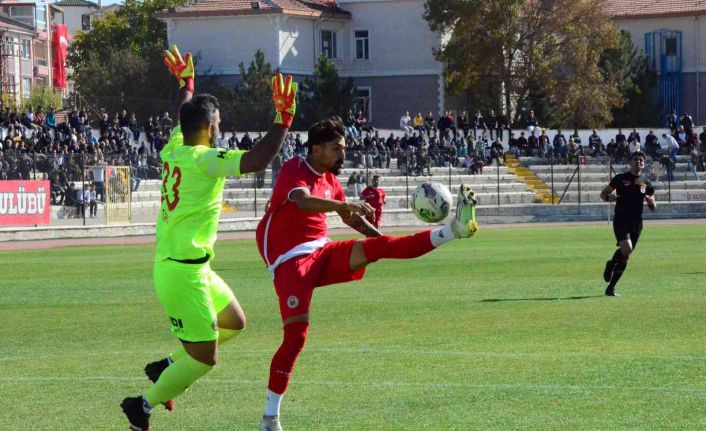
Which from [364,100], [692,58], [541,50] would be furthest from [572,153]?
[692,58]

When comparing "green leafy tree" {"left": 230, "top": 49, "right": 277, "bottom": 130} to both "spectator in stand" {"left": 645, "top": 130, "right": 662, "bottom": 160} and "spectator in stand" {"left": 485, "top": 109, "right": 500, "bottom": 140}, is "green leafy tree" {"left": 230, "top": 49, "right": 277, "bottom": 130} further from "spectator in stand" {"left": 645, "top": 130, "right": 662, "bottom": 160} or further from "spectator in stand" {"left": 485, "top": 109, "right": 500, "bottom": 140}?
"spectator in stand" {"left": 645, "top": 130, "right": 662, "bottom": 160}

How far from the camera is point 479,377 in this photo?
10.6 meters

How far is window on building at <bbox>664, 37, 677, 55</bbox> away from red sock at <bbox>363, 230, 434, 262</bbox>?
6963 cm

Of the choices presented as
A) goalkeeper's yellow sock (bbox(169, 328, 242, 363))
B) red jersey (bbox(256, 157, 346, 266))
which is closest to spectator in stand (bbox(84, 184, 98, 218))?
red jersey (bbox(256, 157, 346, 266))

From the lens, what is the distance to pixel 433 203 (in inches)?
376

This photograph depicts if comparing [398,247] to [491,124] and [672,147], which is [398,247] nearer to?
[672,147]

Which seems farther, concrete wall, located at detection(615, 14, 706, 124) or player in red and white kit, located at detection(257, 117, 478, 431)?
concrete wall, located at detection(615, 14, 706, 124)

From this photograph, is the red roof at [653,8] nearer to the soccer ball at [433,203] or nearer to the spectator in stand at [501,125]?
the spectator in stand at [501,125]

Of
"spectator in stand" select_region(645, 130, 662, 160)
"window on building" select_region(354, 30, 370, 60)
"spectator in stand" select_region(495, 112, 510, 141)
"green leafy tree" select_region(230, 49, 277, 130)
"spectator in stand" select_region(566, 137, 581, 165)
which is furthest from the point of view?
"window on building" select_region(354, 30, 370, 60)

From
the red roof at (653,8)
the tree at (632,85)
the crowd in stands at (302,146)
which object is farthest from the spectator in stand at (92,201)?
the red roof at (653,8)

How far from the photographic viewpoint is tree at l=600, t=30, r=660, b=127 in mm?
70375

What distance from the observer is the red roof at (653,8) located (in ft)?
242

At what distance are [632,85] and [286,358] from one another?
64616 mm

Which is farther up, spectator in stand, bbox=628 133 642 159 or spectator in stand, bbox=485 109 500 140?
spectator in stand, bbox=485 109 500 140
